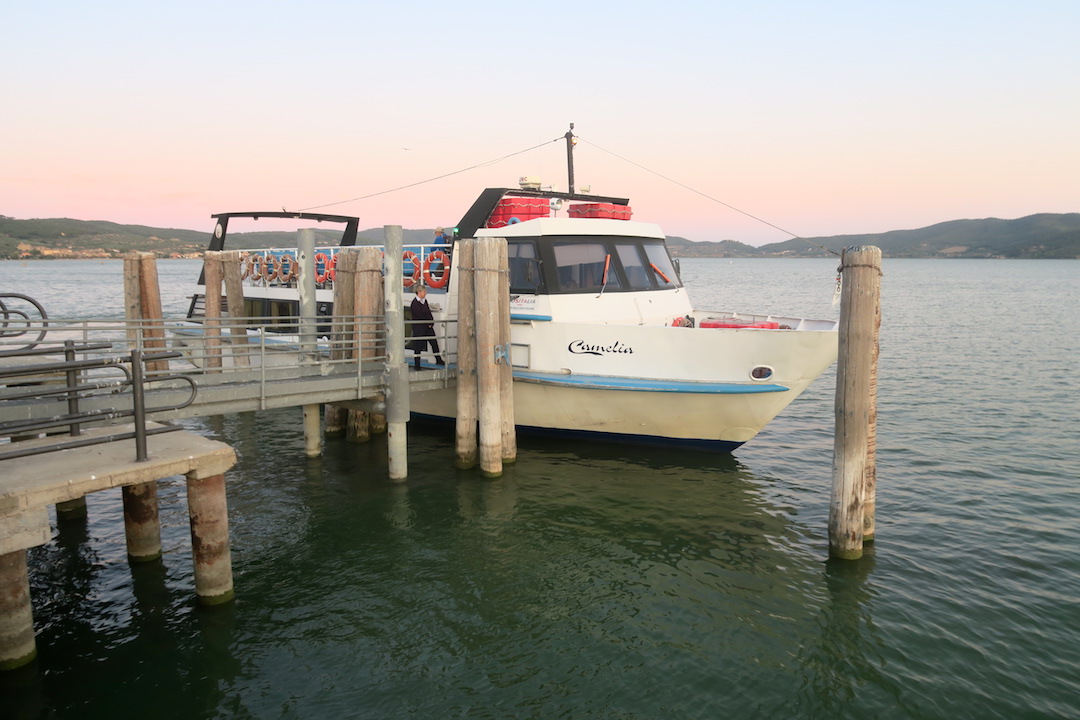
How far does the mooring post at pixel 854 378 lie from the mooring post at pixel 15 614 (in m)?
7.88

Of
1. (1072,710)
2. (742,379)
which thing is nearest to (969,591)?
(1072,710)

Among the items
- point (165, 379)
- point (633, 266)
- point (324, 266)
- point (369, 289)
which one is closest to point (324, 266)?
point (324, 266)

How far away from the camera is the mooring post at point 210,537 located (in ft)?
21.9

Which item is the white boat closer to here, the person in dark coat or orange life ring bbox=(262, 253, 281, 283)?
the person in dark coat

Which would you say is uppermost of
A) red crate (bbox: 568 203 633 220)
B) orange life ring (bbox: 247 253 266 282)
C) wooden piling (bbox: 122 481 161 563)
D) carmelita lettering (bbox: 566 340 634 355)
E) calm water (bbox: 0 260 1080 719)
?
red crate (bbox: 568 203 633 220)

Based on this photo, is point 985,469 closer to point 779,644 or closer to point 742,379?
point 742,379

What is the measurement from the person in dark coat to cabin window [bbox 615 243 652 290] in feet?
11.5

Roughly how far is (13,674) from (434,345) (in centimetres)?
826

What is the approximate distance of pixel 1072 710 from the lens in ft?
19.0

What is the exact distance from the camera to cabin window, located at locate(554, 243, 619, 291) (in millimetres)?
11945

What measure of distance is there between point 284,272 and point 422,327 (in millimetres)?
6939

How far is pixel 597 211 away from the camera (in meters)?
12.8

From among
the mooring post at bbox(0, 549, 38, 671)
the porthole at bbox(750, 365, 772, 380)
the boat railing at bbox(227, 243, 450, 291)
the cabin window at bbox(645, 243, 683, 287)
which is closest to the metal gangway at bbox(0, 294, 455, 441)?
the mooring post at bbox(0, 549, 38, 671)

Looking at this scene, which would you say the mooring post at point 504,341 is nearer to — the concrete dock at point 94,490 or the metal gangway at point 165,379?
the metal gangway at point 165,379
